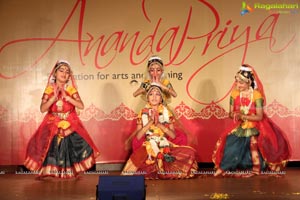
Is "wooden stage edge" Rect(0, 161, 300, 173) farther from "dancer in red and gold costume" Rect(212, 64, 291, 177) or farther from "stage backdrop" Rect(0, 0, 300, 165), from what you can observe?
"dancer in red and gold costume" Rect(212, 64, 291, 177)

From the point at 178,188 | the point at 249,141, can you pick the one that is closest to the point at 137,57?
the point at 249,141

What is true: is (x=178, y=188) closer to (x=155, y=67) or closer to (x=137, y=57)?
(x=155, y=67)

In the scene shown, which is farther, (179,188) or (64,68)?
(64,68)

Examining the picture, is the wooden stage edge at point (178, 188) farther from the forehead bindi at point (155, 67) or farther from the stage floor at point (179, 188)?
the forehead bindi at point (155, 67)

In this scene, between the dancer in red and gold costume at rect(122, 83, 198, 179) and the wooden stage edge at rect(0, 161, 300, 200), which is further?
the dancer in red and gold costume at rect(122, 83, 198, 179)

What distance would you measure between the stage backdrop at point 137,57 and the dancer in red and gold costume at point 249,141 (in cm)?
87

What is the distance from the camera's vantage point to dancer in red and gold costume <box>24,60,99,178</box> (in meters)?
6.73

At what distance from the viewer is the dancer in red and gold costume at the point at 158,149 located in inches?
260

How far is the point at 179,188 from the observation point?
233 inches

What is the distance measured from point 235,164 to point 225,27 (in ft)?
6.27

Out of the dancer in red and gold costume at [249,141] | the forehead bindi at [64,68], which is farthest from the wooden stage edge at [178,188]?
the forehead bindi at [64,68]

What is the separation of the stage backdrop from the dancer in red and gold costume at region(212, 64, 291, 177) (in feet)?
2.85

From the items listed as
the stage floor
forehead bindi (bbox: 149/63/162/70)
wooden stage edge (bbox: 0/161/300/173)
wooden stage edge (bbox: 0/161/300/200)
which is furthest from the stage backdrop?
the stage floor

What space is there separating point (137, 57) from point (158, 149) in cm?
160
